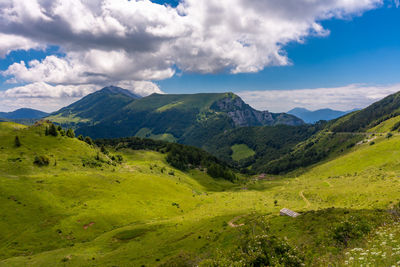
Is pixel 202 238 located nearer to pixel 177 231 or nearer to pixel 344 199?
pixel 177 231

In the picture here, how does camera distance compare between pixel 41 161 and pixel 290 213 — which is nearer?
pixel 290 213

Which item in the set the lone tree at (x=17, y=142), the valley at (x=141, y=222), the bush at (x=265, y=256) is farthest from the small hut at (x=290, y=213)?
the lone tree at (x=17, y=142)

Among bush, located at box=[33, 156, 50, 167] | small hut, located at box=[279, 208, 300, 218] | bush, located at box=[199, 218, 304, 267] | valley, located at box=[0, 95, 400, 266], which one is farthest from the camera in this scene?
bush, located at box=[33, 156, 50, 167]

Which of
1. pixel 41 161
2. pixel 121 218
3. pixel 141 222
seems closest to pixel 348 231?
pixel 141 222

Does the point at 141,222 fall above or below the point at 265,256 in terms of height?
below

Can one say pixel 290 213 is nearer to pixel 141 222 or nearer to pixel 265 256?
pixel 265 256

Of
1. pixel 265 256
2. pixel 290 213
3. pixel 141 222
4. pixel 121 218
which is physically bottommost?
pixel 141 222

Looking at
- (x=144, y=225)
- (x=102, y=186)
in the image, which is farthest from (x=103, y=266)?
(x=102, y=186)

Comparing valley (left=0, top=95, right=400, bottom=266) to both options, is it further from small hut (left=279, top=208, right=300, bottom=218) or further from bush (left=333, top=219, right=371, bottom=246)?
small hut (left=279, top=208, right=300, bottom=218)

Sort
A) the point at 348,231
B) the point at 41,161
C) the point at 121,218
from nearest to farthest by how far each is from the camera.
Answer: the point at 348,231 < the point at 121,218 < the point at 41,161

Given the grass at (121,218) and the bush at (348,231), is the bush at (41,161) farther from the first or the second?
the bush at (348,231)

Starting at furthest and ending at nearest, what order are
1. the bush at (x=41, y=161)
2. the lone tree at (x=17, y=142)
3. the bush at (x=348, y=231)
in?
the lone tree at (x=17, y=142), the bush at (x=41, y=161), the bush at (x=348, y=231)

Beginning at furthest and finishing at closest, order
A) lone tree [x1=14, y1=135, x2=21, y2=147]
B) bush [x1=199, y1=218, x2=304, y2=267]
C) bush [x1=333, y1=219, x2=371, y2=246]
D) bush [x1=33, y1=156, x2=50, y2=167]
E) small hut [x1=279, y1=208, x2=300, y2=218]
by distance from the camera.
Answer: lone tree [x1=14, y1=135, x2=21, y2=147] → bush [x1=33, y1=156, x2=50, y2=167] → small hut [x1=279, y1=208, x2=300, y2=218] → bush [x1=333, y1=219, x2=371, y2=246] → bush [x1=199, y1=218, x2=304, y2=267]

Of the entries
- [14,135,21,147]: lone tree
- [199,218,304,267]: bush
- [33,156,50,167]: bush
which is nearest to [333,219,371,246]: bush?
[199,218,304,267]: bush
